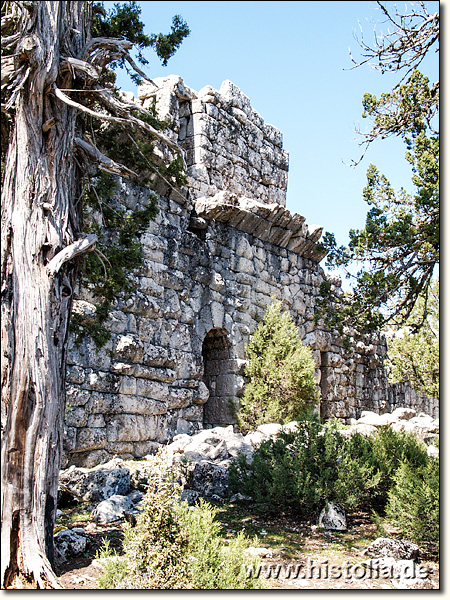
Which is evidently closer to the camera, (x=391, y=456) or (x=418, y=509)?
(x=418, y=509)

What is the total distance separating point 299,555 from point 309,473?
3.76ft

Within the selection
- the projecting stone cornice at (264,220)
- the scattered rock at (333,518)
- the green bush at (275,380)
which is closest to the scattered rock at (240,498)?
the scattered rock at (333,518)

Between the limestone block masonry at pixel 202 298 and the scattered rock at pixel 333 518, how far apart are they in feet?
9.87

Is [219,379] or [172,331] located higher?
[172,331]

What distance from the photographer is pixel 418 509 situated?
464 centimetres

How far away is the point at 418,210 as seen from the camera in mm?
6273

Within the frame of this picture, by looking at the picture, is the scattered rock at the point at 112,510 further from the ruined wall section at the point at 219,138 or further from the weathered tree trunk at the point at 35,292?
the ruined wall section at the point at 219,138

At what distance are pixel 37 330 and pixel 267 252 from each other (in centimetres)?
859

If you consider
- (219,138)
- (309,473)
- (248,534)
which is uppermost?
(219,138)

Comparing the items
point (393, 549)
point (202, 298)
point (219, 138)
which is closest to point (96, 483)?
point (393, 549)

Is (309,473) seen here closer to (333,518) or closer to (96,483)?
(333,518)

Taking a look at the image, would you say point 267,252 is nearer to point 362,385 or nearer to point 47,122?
point 362,385

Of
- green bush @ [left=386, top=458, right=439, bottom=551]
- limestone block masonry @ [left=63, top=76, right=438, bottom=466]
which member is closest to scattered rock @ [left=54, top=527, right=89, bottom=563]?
green bush @ [left=386, top=458, right=439, bottom=551]

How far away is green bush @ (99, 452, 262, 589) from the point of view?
344 centimetres
